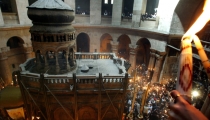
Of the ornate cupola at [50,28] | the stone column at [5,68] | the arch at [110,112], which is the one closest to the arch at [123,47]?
the arch at [110,112]

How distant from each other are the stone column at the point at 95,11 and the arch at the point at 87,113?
44.8 feet

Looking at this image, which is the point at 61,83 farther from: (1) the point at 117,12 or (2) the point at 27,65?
(1) the point at 117,12

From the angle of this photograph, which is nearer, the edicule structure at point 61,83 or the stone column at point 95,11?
the edicule structure at point 61,83

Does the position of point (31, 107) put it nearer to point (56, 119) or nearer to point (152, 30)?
point (56, 119)

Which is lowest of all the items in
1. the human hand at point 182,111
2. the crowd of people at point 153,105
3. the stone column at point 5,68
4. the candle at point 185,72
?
the crowd of people at point 153,105

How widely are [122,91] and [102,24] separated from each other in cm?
1305

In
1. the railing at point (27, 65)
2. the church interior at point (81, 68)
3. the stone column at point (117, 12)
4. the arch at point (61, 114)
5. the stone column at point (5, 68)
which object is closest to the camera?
the church interior at point (81, 68)

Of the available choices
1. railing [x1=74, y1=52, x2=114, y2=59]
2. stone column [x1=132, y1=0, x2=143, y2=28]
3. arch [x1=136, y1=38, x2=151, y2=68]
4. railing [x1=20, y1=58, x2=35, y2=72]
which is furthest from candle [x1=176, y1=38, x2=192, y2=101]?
arch [x1=136, y1=38, x2=151, y2=68]

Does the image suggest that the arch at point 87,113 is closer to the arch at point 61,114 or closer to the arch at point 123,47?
the arch at point 61,114

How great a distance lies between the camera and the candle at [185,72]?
1593mm

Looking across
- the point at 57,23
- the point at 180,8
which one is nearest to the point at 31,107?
the point at 57,23

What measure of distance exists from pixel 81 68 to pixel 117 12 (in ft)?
38.6

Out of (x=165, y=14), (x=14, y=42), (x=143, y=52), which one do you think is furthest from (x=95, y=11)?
(x=14, y=42)

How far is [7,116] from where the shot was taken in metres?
12.0
